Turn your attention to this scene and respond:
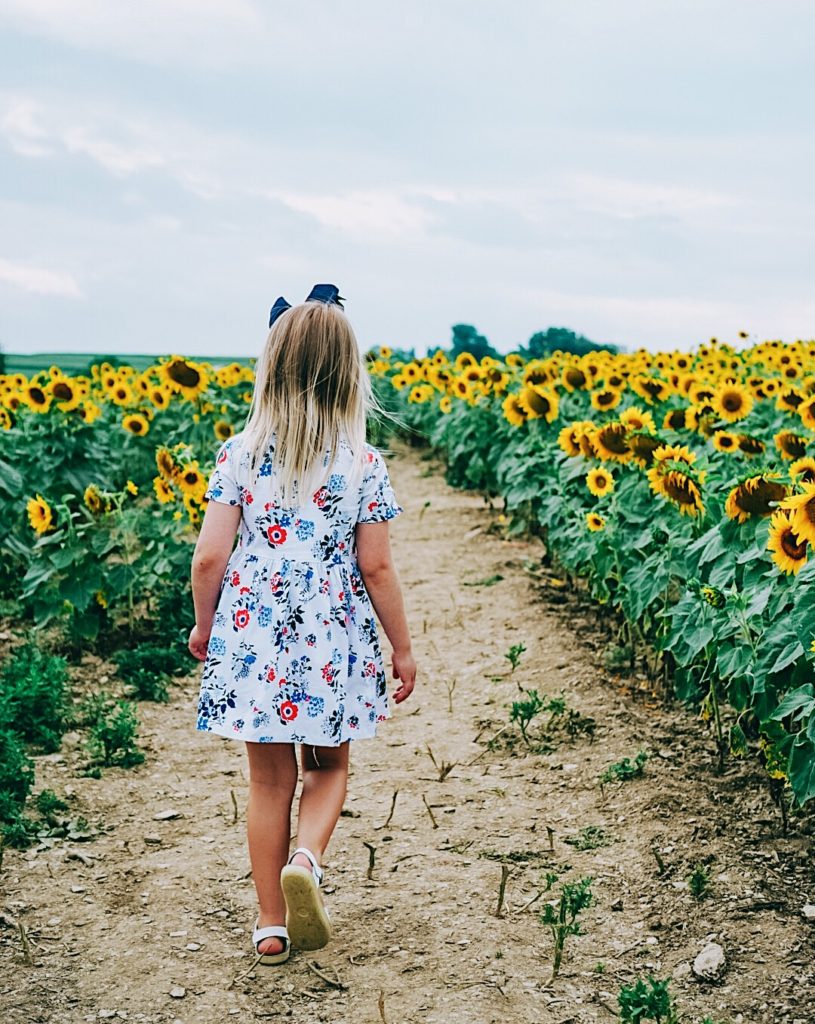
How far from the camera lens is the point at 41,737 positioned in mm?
5426

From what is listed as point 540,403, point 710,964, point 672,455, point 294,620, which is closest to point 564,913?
point 710,964

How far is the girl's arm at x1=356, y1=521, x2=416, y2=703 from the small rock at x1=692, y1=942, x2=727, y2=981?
1.12 metres

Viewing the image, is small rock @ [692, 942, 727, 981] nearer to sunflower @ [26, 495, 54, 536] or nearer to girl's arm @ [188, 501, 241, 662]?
girl's arm @ [188, 501, 241, 662]

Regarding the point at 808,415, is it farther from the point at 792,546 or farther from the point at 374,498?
the point at 374,498

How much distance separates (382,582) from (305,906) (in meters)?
0.91

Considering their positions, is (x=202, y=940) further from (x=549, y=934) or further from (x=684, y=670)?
(x=684, y=670)

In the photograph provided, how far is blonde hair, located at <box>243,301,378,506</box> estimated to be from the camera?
136 inches

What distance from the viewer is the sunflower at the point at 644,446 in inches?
225

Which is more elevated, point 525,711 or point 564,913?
point 525,711

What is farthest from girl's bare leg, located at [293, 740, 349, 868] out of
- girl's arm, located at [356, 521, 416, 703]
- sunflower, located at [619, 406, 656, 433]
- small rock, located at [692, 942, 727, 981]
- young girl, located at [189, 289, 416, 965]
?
sunflower, located at [619, 406, 656, 433]

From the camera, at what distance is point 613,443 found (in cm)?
600

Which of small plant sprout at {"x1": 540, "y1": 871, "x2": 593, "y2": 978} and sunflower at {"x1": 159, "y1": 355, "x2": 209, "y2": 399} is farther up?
sunflower at {"x1": 159, "y1": 355, "x2": 209, "y2": 399}

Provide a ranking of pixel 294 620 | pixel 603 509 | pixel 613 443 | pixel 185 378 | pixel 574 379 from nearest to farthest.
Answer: pixel 294 620
pixel 613 443
pixel 603 509
pixel 574 379
pixel 185 378

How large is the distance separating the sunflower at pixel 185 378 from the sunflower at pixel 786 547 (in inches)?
Answer: 249
